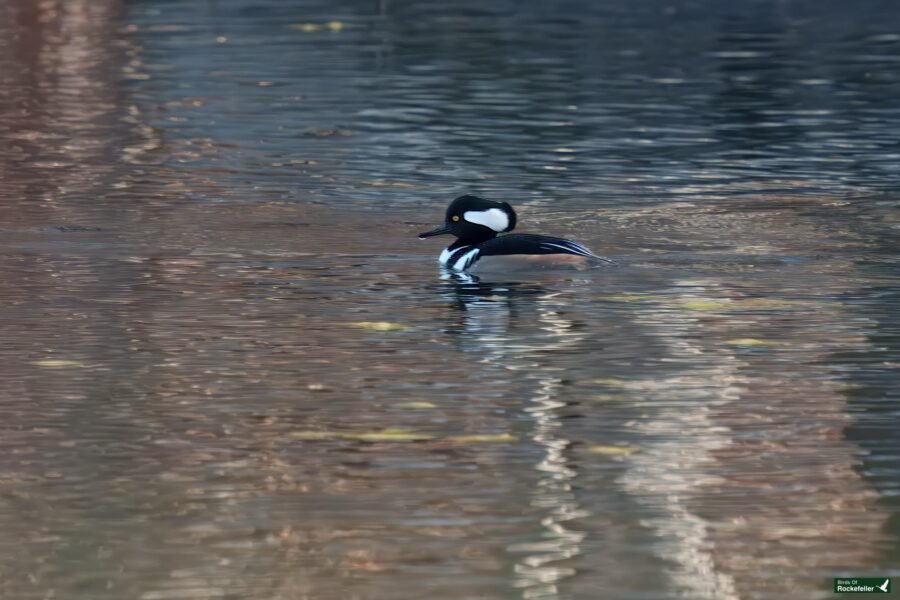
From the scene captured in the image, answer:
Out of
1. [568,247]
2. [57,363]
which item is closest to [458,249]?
[568,247]

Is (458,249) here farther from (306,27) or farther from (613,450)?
(306,27)

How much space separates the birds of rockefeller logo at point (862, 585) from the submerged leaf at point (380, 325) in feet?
19.3

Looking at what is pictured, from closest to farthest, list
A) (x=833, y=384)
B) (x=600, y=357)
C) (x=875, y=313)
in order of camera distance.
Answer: (x=833, y=384) < (x=600, y=357) < (x=875, y=313)

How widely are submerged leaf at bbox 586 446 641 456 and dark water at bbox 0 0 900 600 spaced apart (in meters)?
0.02

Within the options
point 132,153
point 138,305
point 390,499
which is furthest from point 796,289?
point 132,153

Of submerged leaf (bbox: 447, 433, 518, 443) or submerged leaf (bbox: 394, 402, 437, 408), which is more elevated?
submerged leaf (bbox: 447, 433, 518, 443)

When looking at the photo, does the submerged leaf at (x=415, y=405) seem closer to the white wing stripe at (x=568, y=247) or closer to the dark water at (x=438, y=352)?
the dark water at (x=438, y=352)

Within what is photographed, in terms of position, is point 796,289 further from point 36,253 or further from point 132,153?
point 132,153

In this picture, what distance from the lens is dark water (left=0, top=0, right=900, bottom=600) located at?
27.0ft

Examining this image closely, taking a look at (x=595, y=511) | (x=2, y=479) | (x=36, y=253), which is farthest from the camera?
(x=36, y=253)

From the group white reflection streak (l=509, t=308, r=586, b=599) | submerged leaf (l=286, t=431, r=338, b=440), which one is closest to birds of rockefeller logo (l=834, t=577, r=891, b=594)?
white reflection streak (l=509, t=308, r=586, b=599)

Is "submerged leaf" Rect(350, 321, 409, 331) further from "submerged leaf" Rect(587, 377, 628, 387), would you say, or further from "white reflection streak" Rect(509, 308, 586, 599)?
"submerged leaf" Rect(587, 377, 628, 387)

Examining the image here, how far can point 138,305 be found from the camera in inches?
560

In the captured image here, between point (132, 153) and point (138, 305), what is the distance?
9565 millimetres
